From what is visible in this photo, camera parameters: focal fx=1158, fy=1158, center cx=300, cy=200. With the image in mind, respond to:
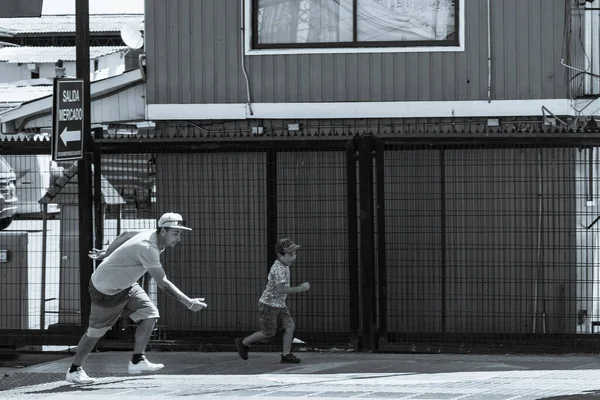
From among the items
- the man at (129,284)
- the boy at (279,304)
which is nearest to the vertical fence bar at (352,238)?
the boy at (279,304)

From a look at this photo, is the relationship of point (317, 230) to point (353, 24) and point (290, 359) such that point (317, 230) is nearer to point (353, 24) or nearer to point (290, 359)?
point (290, 359)

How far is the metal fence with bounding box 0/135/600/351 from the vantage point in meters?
11.4

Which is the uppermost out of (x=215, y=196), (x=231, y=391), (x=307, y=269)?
(x=215, y=196)

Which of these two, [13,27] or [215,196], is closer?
[215,196]

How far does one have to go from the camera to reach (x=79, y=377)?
9953mm

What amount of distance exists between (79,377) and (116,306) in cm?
68

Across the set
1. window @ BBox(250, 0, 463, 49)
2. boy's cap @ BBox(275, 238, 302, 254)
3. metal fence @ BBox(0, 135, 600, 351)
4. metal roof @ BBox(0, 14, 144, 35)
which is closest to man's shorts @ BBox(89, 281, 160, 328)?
boy's cap @ BBox(275, 238, 302, 254)

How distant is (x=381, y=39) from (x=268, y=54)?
1229 mm

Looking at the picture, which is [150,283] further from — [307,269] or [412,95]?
[412,95]

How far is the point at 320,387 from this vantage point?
956 centimetres

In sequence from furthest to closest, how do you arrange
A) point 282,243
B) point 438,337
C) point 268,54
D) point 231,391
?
1. point 268,54
2. point 438,337
3. point 282,243
4. point 231,391

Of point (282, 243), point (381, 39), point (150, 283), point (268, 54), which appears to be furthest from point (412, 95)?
point (150, 283)

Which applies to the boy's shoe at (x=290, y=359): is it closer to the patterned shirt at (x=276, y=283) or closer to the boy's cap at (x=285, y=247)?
the patterned shirt at (x=276, y=283)

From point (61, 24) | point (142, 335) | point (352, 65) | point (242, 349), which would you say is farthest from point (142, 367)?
point (61, 24)
